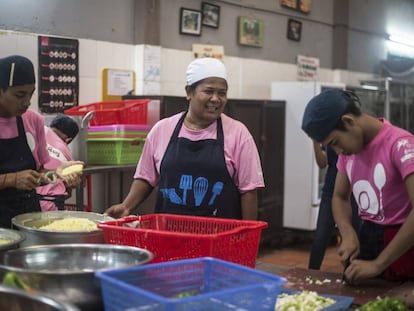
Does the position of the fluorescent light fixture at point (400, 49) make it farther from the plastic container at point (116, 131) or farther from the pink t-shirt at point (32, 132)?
the pink t-shirt at point (32, 132)

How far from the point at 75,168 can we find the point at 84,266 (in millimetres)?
722

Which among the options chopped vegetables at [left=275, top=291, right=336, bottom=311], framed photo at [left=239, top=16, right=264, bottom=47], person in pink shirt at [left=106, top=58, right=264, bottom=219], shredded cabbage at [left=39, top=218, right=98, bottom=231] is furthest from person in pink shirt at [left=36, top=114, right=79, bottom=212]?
framed photo at [left=239, top=16, right=264, bottom=47]

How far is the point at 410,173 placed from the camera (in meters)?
2.21

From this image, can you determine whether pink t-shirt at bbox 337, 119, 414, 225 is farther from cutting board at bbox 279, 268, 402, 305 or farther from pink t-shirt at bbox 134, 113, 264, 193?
pink t-shirt at bbox 134, 113, 264, 193

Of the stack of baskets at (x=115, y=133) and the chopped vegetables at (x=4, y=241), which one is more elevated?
the stack of baskets at (x=115, y=133)

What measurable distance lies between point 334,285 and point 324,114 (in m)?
0.67

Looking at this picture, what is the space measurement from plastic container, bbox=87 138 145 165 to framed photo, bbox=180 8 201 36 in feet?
5.66

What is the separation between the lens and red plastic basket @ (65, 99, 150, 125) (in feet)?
16.3

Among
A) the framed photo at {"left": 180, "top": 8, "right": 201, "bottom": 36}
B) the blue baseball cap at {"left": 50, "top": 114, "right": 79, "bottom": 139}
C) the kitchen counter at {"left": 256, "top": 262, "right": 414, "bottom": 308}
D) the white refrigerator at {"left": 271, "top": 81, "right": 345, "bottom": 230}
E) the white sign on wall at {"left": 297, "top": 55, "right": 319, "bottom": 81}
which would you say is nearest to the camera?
the kitchen counter at {"left": 256, "top": 262, "right": 414, "bottom": 308}

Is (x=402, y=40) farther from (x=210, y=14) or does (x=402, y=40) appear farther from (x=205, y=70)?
(x=205, y=70)

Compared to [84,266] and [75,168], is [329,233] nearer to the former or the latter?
[75,168]

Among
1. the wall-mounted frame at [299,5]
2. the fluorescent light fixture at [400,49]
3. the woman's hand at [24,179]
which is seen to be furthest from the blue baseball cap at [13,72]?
the fluorescent light fixture at [400,49]

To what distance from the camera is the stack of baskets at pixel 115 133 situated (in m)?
4.87

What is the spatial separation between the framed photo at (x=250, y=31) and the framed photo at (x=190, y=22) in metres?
0.72
